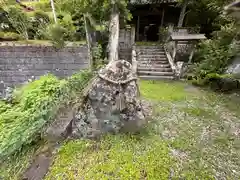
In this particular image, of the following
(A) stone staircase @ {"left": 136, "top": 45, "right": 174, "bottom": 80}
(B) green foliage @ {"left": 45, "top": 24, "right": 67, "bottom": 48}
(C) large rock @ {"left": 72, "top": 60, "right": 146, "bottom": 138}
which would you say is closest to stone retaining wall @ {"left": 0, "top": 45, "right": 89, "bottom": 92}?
(B) green foliage @ {"left": 45, "top": 24, "right": 67, "bottom": 48}

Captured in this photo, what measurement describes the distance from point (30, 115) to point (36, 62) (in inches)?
152

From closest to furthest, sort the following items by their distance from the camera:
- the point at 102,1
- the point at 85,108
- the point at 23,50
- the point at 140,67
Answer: the point at 85,108 → the point at 23,50 → the point at 102,1 → the point at 140,67

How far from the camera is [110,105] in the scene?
9.41ft

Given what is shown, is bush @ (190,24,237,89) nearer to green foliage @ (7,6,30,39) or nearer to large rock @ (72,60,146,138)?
large rock @ (72,60,146,138)

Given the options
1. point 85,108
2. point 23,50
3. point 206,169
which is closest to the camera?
point 206,169

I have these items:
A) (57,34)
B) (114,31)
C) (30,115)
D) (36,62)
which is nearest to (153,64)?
(114,31)

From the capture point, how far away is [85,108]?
2.92 meters

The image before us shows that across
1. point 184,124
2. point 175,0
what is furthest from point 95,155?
point 175,0

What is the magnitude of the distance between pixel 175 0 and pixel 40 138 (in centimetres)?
1165

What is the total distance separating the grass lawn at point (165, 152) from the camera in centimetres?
232

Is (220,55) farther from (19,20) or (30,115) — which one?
(19,20)

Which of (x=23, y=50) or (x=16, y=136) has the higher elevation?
(x=23, y=50)

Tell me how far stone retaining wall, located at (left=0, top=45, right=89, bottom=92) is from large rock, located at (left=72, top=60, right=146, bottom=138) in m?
3.30

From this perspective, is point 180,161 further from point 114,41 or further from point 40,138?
point 114,41
